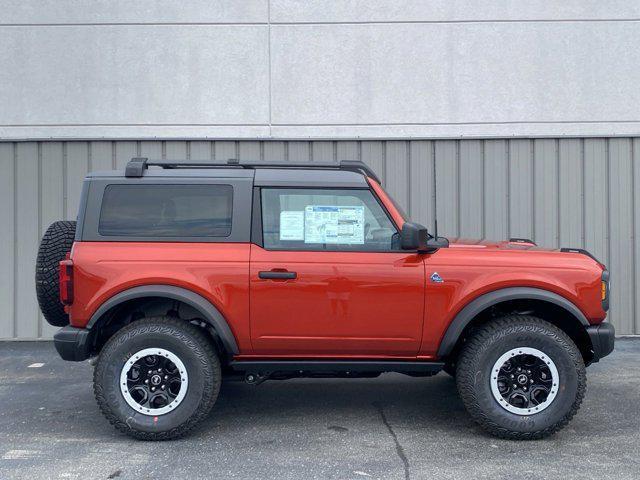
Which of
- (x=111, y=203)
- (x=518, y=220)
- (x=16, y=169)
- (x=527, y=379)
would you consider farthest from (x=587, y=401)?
(x=16, y=169)

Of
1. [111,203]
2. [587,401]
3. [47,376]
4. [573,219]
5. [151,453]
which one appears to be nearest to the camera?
[151,453]

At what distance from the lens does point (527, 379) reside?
525 cm

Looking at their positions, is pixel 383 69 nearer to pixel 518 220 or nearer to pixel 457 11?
pixel 457 11

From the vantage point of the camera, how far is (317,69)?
364 inches

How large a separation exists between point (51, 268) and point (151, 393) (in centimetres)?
123

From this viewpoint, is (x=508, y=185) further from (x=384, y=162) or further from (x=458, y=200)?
(x=384, y=162)

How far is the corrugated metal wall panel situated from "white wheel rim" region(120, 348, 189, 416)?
4317 mm

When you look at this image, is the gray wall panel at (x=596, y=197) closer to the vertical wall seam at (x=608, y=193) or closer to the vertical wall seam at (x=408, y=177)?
the vertical wall seam at (x=608, y=193)

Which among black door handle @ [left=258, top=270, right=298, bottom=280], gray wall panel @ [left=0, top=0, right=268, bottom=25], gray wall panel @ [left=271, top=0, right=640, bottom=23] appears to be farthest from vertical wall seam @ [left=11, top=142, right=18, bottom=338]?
black door handle @ [left=258, top=270, right=298, bottom=280]

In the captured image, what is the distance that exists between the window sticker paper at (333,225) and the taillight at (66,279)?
68.1 inches

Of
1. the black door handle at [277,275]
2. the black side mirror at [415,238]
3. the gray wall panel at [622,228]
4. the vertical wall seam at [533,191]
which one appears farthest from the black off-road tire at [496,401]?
the gray wall panel at [622,228]

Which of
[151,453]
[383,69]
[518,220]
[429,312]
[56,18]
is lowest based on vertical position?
[151,453]

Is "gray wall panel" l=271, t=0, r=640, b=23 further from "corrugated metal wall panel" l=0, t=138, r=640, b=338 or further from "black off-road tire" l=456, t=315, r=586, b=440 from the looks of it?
"black off-road tire" l=456, t=315, r=586, b=440

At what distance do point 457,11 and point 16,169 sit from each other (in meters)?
5.97
